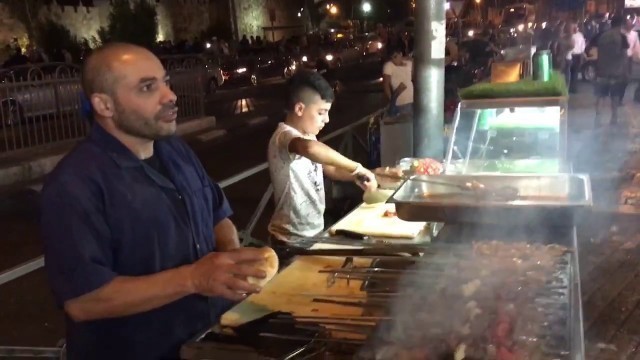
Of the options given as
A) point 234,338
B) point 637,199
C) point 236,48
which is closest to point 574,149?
point 637,199

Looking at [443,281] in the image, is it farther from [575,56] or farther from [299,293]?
[575,56]

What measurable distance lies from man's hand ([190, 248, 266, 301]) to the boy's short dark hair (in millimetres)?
2038

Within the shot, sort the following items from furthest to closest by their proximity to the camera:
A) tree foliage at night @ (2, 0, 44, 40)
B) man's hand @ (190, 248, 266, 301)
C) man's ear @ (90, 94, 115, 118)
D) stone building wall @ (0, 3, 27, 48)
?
1. tree foliage at night @ (2, 0, 44, 40)
2. stone building wall @ (0, 3, 27, 48)
3. man's ear @ (90, 94, 115, 118)
4. man's hand @ (190, 248, 266, 301)

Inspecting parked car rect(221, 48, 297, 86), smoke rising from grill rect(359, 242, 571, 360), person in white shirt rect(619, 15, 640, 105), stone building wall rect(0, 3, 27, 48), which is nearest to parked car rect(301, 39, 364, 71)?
parked car rect(221, 48, 297, 86)

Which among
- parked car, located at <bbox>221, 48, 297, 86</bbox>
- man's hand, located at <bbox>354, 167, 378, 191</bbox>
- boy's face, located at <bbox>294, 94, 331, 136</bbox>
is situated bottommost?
parked car, located at <bbox>221, 48, 297, 86</bbox>

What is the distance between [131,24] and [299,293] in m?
28.1

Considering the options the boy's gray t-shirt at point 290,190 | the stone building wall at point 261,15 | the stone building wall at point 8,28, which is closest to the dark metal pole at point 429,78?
the boy's gray t-shirt at point 290,190

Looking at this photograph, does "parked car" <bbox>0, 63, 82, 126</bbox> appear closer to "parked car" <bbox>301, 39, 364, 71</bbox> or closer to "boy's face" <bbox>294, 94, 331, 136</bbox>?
"boy's face" <bbox>294, 94, 331, 136</bbox>

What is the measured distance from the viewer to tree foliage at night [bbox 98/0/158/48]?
1147 inches

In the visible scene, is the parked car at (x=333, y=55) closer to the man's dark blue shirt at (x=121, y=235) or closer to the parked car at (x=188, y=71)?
the parked car at (x=188, y=71)

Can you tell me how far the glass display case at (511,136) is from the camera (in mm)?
Result: 4652

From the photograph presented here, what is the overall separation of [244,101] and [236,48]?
41.4 feet

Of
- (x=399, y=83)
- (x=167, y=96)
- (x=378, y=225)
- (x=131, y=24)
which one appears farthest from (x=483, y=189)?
(x=131, y=24)

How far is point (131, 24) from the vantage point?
95.9 feet
